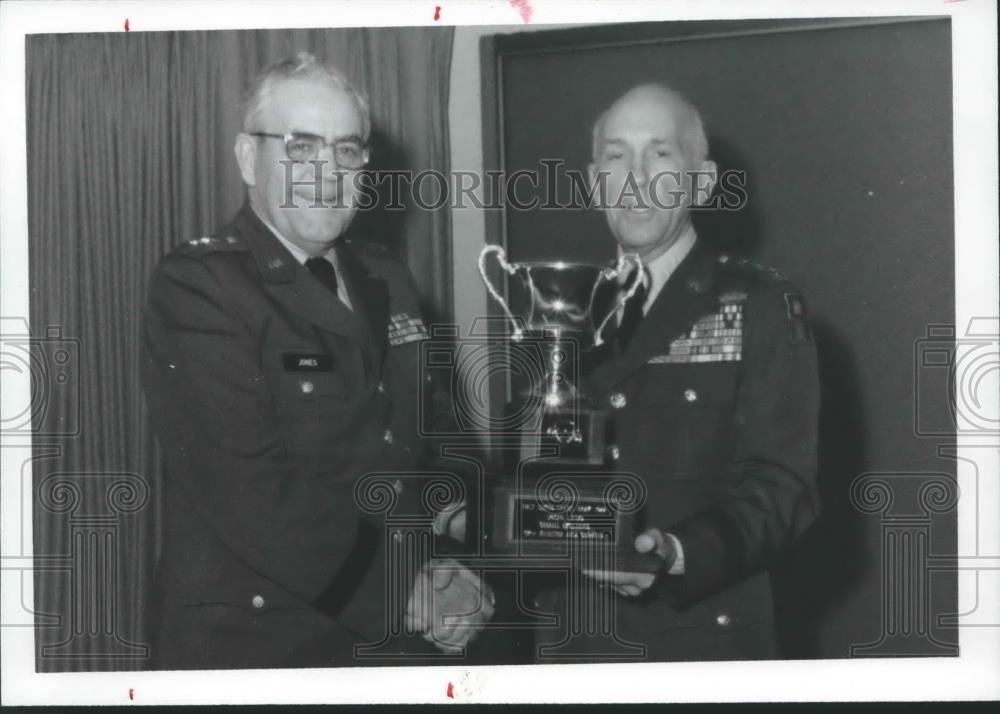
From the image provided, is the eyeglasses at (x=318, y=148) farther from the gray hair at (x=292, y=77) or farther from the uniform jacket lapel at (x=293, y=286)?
the uniform jacket lapel at (x=293, y=286)

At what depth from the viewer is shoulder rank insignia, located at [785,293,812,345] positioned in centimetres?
237

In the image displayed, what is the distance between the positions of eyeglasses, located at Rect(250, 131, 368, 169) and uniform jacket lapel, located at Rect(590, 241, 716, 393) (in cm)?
65

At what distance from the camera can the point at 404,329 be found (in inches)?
93.5

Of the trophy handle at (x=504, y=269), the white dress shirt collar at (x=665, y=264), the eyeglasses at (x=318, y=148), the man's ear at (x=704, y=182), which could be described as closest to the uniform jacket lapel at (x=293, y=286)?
the eyeglasses at (x=318, y=148)

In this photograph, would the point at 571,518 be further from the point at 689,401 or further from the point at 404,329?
the point at 404,329

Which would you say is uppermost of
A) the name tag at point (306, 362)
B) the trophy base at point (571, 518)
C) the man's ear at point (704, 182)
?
the man's ear at point (704, 182)

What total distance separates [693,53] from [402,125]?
24.5 inches

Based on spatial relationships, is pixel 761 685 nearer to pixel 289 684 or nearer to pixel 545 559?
pixel 545 559

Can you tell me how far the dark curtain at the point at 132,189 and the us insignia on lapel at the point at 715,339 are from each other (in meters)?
0.48

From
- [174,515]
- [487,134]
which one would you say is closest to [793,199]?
[487,134]

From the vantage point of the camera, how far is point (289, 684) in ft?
7.89

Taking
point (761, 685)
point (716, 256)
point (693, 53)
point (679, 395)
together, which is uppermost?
point (693, 53)

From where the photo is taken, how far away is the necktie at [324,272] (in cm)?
236

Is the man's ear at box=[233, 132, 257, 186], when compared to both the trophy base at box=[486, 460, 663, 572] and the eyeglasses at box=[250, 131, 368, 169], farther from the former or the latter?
the trophy base at box=[486, 460, 663, 572]
